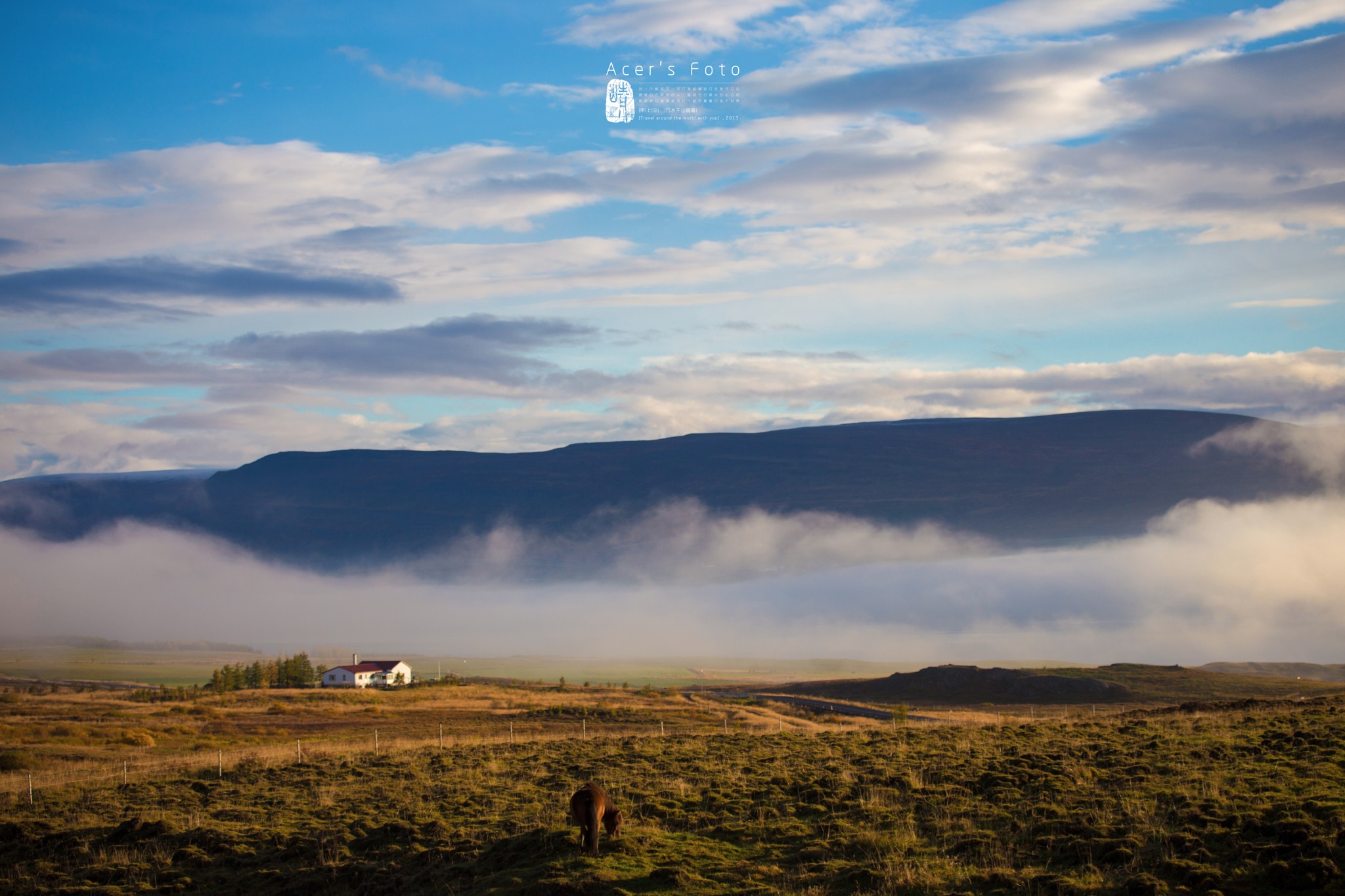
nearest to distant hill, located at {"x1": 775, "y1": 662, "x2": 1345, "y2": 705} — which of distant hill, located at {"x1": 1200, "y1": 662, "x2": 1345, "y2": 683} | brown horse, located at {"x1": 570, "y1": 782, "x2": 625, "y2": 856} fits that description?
distant hill, located at {"x1": 1200, "y1": 662, "x2": 1345, "y2": 683}

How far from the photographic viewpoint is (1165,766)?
792 inches

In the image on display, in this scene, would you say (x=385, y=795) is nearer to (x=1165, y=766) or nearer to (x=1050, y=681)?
(x=1165, y=766)

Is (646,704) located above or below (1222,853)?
below

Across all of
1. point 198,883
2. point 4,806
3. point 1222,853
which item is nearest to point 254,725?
point 4,806

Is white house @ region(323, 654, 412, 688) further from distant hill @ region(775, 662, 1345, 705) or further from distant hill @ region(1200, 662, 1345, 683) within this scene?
distant hill @ region(1200, 662, 1345, 683)

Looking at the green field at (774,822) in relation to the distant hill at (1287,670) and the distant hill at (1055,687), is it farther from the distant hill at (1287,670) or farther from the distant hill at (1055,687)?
the distant hill at (1287,670)

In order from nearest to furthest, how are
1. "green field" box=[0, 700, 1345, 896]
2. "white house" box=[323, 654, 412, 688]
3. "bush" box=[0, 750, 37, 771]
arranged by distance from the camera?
"green field" box=[0, 700, 1345, 896] < "bush" box=[0, 750, 37, 771] < "white house" box=[323, 654, 412, 688]

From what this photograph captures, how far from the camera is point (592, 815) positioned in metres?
15.7

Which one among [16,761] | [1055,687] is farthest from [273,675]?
[1055,687]

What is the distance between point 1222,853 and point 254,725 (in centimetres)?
5728

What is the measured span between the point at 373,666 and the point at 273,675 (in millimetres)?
12138

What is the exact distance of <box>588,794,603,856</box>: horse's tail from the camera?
15.6m

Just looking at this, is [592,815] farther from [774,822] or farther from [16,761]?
[16,761]

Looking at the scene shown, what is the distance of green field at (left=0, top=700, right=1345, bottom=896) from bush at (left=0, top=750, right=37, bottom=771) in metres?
12.4
